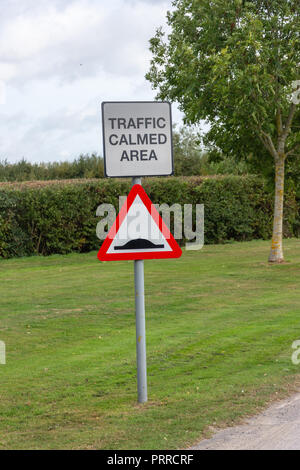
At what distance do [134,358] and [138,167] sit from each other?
3150 millimetres

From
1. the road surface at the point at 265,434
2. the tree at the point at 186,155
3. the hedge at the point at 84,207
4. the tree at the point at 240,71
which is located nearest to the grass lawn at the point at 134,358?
the road surface at the point at 265,434

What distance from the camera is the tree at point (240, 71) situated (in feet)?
58.5

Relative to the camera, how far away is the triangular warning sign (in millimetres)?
6676

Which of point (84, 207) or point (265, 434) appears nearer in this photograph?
point (265, 434)

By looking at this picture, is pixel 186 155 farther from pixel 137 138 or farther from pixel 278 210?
pixel 137 138

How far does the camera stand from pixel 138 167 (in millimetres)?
6723

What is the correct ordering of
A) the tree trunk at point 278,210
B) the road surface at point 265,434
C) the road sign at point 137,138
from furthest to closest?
the tree trunk at point 278,210
the road sign at point 137,138
the road surface at point 265,434

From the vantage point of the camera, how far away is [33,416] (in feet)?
21.9

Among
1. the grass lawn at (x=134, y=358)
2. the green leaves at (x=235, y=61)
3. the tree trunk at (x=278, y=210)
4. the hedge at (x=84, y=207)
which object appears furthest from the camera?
the hedge at (x=84, y=207)

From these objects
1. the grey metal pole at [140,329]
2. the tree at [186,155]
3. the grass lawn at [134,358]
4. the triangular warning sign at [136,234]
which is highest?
the tree at [186,155]

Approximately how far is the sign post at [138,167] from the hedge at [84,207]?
644 inches

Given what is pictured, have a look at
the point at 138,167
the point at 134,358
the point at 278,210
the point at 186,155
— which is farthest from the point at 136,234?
the point at 186,155

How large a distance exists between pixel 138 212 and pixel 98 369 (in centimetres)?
252

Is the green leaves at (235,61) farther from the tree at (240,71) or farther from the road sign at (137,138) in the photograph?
the road sign at (137,138)
